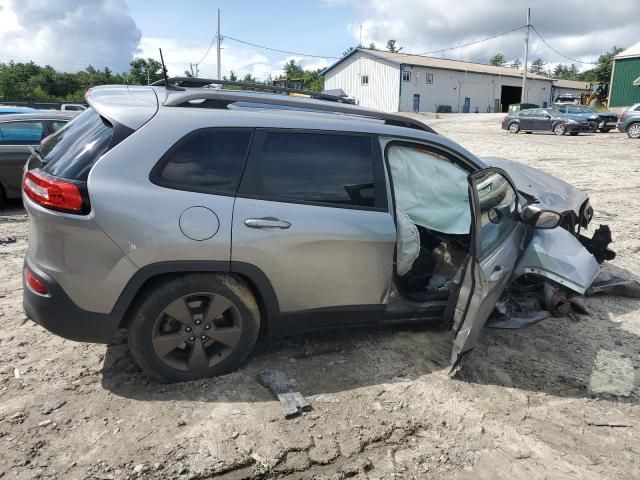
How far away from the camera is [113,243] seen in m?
2.71

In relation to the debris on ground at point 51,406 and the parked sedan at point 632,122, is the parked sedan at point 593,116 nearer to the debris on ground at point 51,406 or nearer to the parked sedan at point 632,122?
the parked sedan at point 632,122

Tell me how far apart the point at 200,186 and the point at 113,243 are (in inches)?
22.9

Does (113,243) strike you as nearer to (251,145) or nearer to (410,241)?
(251,145)

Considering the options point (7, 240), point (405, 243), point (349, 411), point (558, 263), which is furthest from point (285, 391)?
point (7, 240)

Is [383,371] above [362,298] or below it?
below

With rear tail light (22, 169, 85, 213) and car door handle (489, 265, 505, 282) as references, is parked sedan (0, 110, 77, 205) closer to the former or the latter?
rear tail light (22, 169, 85, 213)

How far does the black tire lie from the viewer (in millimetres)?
2887

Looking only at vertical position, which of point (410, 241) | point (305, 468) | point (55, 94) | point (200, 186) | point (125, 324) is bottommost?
point (305, 468)

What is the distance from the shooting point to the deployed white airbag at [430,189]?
12.0 feet

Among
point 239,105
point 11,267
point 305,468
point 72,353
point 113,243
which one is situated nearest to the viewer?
point 305,468

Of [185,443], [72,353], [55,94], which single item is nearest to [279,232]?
[185,443]

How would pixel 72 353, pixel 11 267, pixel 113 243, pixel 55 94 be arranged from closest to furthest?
pixel 113 243, pixel 72 353, pixel 11 267, pixel 55 94

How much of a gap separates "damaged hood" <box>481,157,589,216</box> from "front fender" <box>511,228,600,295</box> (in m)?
0.74

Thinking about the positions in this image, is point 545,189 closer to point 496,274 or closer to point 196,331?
point 496,274
